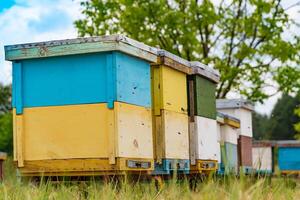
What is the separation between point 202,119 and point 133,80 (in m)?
2.05

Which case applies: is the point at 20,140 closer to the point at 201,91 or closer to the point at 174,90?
the point at 174,90

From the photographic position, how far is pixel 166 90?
731cm

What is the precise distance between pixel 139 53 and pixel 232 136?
5.37 m

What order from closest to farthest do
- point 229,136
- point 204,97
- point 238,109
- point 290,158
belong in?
point 204,97
point 229,136
point 238,109
point 290,158

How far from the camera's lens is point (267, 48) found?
19.1 metres

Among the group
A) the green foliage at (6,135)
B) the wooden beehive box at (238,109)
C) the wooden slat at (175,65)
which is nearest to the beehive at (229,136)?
the wooden beehive box at (238,109)

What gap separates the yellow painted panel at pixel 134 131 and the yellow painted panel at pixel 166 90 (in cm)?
32

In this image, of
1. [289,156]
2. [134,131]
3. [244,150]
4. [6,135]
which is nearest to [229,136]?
[244,150]

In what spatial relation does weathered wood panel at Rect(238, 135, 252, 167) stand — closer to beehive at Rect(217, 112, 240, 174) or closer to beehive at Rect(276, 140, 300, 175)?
beehive at Rect(217, 112, 240, 174)

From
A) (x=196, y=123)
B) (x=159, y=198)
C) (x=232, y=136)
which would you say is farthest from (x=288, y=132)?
(x=159, y=198)

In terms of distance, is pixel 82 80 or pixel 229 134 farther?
pixel 229 134

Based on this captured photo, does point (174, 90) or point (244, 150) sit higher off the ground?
point (174, 90)

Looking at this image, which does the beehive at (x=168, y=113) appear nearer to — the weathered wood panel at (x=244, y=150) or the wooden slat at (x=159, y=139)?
the wooden slat at (x=159, y=139)

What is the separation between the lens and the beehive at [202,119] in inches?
322
